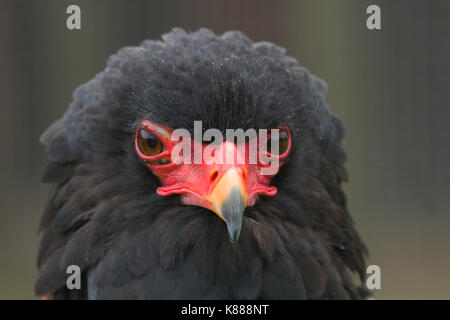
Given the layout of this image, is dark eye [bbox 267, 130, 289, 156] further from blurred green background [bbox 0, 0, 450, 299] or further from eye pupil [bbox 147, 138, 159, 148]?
blurred green background [bbox 0, 0, 450, 299]

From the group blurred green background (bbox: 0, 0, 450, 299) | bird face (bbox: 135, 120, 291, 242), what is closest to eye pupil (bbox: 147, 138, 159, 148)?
bird face (bbox: 135, 120, 291, 242)

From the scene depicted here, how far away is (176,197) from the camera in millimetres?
2855

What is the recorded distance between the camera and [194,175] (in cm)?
278

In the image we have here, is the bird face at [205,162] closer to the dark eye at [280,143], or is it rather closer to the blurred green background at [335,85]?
the dark eye at [280,143]

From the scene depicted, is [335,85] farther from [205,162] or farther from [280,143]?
[205,162]

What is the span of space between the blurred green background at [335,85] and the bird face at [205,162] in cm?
358

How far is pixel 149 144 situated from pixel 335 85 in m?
4.08

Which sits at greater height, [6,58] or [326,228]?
[6,58]

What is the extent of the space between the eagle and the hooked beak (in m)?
0.04

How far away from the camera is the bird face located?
2643 mm

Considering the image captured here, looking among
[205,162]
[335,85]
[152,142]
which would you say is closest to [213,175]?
[205,162]
